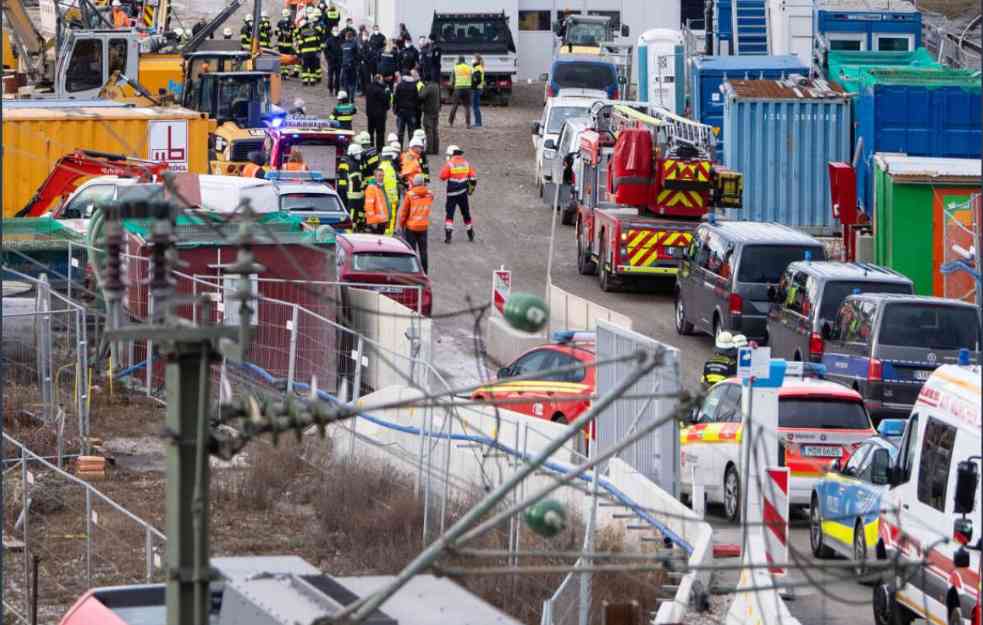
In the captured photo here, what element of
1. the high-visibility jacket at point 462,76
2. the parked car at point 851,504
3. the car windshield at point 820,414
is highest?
the high-visibility jacket at point 462,76

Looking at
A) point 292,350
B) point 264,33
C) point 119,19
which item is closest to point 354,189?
point 292,350

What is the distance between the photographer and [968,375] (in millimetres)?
13695

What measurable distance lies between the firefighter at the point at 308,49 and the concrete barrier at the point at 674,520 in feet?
122

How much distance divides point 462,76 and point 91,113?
15.9 metres

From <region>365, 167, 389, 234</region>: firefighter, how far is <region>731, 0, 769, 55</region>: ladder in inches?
752

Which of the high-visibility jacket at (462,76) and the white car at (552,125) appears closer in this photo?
the white car at (552,125)

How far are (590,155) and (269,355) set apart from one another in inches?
527

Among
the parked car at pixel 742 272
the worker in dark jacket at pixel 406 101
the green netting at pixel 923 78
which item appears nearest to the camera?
the parked car at pixel 742 272

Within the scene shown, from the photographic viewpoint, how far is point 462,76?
4722cm

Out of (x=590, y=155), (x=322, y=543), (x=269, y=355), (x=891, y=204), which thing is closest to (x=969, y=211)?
(x=891, y=204)

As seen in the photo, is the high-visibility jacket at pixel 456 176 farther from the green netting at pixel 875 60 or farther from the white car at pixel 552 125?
the green netting at pixel 875 60

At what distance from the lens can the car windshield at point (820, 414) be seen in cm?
1928

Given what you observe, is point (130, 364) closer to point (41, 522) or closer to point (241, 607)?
point (41, 522)

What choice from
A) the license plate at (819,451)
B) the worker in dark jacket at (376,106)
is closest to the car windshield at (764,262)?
the license plate at (819,451)
